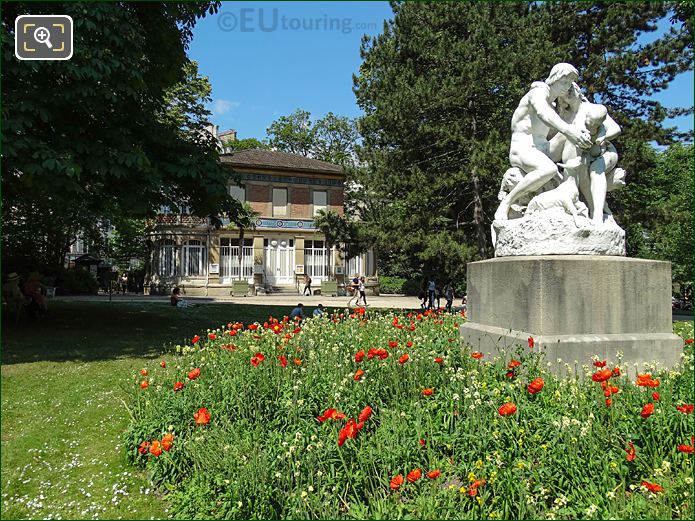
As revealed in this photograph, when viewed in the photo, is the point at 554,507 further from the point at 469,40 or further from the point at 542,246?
the point at 469,40

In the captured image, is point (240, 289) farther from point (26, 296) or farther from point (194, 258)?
point (26, 296)

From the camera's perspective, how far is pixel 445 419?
394cm

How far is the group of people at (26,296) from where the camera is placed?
39.9ft

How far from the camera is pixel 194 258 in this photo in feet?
115

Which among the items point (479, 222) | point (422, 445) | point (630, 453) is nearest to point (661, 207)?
point (479, 222)

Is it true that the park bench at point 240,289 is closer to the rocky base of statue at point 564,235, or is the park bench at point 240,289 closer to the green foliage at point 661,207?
the green foliage at point 661,207

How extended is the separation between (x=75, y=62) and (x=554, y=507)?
938cm

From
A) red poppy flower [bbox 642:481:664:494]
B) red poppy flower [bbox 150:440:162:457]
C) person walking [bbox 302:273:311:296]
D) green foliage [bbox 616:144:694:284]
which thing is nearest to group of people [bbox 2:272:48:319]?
red poppy flower [bbox 150:440:162:457]

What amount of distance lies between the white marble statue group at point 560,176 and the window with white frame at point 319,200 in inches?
1249

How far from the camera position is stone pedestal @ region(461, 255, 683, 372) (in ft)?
17.9

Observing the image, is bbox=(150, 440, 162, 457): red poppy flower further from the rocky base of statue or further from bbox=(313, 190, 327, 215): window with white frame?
bbox=(313, 190, 327, 215): window with white frame

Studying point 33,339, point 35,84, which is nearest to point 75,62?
point 35,84

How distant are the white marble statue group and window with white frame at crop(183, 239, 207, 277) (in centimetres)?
3072

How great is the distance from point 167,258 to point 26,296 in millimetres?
22329
